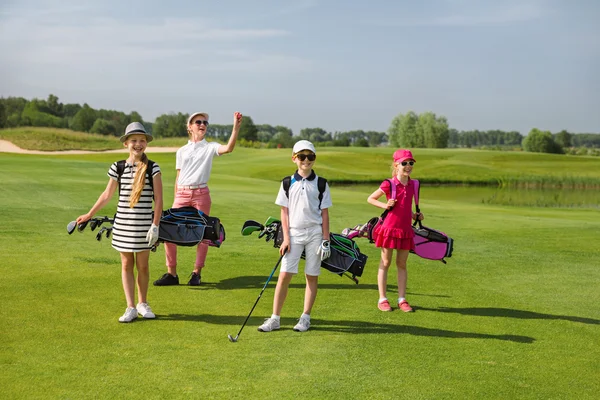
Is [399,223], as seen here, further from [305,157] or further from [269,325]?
[269,325]

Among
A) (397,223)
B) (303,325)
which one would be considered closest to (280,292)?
(303,325)

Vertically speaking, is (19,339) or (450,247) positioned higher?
(450,247)

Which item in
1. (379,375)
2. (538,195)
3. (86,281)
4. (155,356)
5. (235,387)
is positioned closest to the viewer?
(235,387)

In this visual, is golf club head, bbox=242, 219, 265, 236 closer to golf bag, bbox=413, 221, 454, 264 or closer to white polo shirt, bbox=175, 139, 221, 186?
white polo shirt, bbox=175, 139, 221, 186

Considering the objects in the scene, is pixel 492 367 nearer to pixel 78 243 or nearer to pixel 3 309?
pixel 3 309

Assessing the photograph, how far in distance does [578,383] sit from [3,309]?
591cm

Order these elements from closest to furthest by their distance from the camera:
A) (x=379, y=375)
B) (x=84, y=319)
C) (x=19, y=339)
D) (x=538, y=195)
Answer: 1. (x=379, y=375)
2. (x=19, y=339)
3. (x=84, y=319)
4. (x=538, y=195)

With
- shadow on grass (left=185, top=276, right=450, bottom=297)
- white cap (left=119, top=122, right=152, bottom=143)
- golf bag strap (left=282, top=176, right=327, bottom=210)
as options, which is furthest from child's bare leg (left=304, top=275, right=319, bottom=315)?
white cap (left=119, top=122, right=152, bottom=143)

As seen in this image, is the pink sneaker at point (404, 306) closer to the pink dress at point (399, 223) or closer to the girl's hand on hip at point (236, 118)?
the pink dress at point (399, 223)

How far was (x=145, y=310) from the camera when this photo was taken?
7.38m

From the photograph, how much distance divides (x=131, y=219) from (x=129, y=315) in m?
1.02

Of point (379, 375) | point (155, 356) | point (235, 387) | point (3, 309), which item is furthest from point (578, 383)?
point (3, 309)

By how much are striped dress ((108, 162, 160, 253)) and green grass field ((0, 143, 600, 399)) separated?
2.71 feet

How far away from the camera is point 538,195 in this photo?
4747 cm
